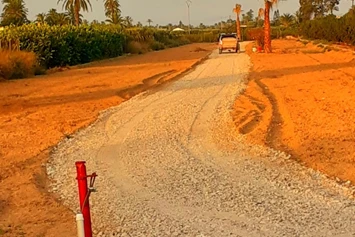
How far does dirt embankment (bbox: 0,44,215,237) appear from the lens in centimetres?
787

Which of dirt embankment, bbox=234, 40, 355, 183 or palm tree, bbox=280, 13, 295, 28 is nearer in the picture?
dirt embankment, bbox=234, 40, 355, 183

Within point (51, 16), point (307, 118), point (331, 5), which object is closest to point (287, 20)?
point (331, 5)

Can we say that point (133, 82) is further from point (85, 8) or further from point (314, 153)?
point (85, 8)

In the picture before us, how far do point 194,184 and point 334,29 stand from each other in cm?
5634

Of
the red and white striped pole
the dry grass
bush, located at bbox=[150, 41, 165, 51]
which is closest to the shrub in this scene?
bush, located at bbox=[150, 41, 165, 51]

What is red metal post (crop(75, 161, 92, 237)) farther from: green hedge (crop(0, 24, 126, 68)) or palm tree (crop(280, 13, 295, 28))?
palm tree (crop(280, 13, 295, 28))

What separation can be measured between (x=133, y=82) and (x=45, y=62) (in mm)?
15198

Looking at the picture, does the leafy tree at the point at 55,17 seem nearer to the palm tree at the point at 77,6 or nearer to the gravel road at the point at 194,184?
the palm tree at the point at 77,6

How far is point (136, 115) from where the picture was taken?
1641 cm

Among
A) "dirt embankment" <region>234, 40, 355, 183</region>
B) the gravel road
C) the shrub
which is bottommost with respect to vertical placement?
the shrub

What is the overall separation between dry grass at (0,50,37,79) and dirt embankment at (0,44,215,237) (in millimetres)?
1368

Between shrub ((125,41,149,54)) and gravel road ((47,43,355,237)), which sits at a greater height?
gravel road ((47,43,355,237))

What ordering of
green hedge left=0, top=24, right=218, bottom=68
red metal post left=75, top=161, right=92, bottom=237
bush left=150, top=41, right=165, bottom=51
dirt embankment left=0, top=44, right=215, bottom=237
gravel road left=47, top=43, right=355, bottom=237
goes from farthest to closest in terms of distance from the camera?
bush left=150, top=41, right=165, bottom=51, green hedge left=0, top=24, right=218, bottom=68, dirt embankment left=0, top=44, right=215, bottom=237, gravel road left=47, top=43, right=355, bottom=237, red metal post left=75, top=161, right=92, bottom=237

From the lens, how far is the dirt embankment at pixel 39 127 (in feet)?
25.8
